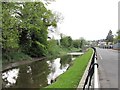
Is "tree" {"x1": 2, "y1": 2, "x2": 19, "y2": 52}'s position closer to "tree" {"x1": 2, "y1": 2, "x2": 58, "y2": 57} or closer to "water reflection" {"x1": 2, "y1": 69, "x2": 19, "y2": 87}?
"tree" {"x1": 2, "y1": 2, "x2": 58, "y2": 57}

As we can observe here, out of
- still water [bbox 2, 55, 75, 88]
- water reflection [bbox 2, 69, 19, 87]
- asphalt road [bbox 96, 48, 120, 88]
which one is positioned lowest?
water reflection [bbox 2, 69, 19, 87]

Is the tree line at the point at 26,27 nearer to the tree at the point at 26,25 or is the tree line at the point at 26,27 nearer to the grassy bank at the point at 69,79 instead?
the tree at the point at 26,25

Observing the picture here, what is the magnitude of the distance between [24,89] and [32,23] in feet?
69.6

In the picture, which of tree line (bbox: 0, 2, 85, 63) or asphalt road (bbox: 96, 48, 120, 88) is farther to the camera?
tree line (bbox: 0, 2, 85, 63)

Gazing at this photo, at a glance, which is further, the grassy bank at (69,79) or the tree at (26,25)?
the tree at (26,25)

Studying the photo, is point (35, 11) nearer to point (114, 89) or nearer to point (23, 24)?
point (23, 24)

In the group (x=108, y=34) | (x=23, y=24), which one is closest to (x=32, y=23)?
(x=23, y=24)

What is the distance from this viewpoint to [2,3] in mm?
28609

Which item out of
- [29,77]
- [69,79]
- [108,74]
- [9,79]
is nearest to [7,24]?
[9,79]

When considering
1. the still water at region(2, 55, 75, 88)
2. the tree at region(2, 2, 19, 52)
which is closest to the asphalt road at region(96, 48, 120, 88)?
the still water at region(2, 55, 75, 88)

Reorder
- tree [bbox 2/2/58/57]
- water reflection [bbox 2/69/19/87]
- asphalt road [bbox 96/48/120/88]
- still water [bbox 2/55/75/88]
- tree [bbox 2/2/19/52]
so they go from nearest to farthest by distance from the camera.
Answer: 1. asphalt road [bbox 96/48/120/88]
2. still water [bbox 2/55/75/88]
3. water reflection [bbox 2/69/19/87]
4. tree [bbox 2/2/19/52]
5. tree [bbox 2/2/58/57]

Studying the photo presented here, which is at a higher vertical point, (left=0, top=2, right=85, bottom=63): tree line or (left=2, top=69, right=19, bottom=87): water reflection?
(left=0, top=2, right=85, bottom=63): tree line

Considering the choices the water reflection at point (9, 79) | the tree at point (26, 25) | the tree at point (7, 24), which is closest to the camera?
the water reflection at point (9, 79)

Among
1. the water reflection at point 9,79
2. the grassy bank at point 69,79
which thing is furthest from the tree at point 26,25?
the grassy bank at point 69,79
